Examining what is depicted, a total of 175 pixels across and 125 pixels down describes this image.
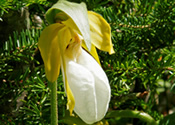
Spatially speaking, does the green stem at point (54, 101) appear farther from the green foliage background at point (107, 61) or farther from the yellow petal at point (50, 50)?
the green foliage background at point (107, 61)

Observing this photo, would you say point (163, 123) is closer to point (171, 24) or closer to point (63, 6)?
point (171, 24)

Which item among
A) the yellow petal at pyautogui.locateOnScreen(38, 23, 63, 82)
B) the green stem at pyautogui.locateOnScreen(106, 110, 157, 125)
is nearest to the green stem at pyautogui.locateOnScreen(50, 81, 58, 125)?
the yellow petal at pyautogui.locateOnScreen(38, 23, 63, 82)

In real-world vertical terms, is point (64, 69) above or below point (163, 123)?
above

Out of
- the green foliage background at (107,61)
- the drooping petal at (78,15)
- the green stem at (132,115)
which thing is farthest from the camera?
the green stem at (132,115)

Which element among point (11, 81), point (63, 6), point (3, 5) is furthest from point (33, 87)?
point (63, 6)

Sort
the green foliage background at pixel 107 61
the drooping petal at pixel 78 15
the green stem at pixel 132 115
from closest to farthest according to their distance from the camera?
the drooping petal at pixel 78 15 < the green foliage background at pixel 107 61 < the green stem at pixel 132 115

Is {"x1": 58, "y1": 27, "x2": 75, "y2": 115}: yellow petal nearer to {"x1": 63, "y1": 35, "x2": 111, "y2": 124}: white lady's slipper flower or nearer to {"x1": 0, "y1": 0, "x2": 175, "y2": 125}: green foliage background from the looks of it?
{"x1": 63, "y1": 35, "x2": 111, "y2": 124}: white lady's slipper flower

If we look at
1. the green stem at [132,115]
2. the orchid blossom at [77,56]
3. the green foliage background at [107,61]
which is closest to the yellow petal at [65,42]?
the orchid blossom at [77,56]

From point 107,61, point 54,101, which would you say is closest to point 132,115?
point 107,61
